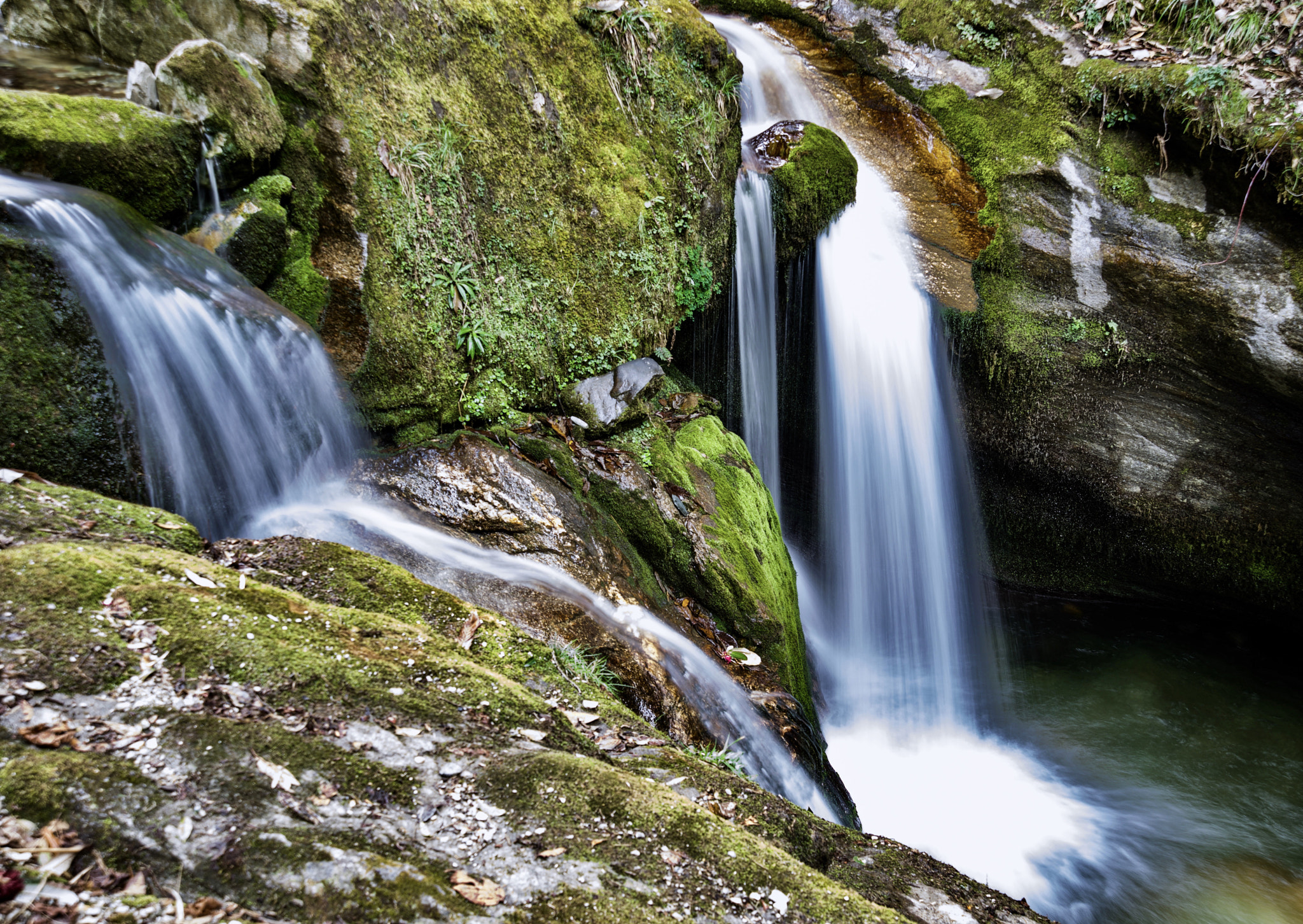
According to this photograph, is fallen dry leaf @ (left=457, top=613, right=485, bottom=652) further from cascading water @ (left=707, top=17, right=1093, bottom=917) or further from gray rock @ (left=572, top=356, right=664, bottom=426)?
cascading water @ (left=707, top=17, right=1093, bottom=917)

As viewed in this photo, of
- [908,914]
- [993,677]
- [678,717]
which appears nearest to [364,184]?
[678,717]

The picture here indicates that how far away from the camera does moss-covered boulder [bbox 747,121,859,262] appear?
7.02 m

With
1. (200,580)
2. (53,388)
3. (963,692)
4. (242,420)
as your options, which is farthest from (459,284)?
(963,692)

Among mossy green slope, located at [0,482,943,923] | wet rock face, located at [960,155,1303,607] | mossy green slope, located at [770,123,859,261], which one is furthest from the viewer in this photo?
mossy green slope, located at [770,123,859,261]

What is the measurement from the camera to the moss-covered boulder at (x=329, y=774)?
1.44 m

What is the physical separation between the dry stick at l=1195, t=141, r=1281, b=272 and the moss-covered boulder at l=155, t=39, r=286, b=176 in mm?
7914

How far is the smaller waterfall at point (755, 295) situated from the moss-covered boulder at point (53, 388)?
199 inches

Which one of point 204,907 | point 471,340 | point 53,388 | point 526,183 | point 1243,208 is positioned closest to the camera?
point 204,907

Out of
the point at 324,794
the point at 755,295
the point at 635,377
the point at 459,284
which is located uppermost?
the point at 755,295

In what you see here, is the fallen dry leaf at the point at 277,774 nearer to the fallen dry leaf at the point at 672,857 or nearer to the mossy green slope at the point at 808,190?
the fallen dry leaf at the point at 672,857

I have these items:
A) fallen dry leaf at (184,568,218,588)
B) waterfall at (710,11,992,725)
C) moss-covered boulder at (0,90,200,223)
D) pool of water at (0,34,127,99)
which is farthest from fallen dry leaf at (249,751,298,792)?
waterfall at (710,11,992,725)

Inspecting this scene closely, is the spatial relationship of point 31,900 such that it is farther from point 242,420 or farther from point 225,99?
point 225,99

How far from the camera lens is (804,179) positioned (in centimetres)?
705

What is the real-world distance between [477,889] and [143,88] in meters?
4.42
